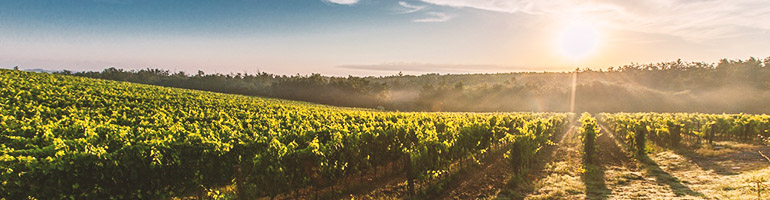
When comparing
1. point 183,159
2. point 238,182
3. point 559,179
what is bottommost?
point 559,179

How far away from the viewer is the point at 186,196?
10234mm

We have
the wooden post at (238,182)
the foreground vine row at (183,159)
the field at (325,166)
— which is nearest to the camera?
the foreground vine row at (183,159)

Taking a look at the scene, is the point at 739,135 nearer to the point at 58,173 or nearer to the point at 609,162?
the point at 609,162

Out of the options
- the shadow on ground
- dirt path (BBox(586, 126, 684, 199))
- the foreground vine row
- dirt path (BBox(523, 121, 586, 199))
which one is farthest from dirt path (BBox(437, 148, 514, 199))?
the shadow on ground

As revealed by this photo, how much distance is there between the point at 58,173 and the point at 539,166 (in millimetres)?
16908

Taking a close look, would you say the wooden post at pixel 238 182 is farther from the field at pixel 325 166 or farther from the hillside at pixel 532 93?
the hillside at pixel 532 93

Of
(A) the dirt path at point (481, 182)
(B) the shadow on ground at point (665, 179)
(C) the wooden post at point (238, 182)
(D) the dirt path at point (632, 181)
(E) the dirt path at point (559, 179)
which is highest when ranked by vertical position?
(C) the wooden post at point (238, 182)

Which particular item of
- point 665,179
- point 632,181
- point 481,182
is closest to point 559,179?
point 632,181

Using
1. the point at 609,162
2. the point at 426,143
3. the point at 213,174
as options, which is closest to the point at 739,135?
the point at 609,162

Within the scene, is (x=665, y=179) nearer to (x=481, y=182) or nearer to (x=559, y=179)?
(x=559, y=179)

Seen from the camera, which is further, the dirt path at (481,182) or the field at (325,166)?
the dirt path at (481,182)

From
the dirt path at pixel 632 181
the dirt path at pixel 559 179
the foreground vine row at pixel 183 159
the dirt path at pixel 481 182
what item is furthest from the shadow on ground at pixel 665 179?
the dirt path at pixel 481 182

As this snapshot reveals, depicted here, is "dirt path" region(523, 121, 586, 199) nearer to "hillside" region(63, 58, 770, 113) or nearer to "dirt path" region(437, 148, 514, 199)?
"dirt path" region(437, 148, 514, 199)

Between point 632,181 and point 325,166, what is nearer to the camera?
point 325,166
